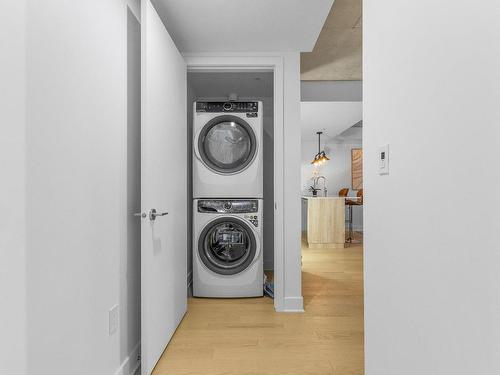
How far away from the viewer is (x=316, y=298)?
289 centimetres

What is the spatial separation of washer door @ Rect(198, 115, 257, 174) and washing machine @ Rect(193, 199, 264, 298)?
0.34 metres

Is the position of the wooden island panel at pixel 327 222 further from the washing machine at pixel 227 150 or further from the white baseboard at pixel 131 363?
the white baseboard at pixel 131 363

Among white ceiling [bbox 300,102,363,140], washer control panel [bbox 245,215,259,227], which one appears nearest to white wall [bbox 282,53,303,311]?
washer control panel [bbox 245,215,259,227]

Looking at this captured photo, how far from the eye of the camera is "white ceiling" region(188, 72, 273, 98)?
10.2 feet
